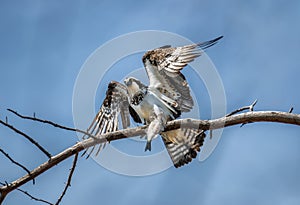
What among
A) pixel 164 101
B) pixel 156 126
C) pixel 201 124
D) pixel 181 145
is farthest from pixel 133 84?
pixel 201 124

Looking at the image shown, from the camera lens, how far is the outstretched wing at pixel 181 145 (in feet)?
24.3

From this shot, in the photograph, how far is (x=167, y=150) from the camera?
7793mm

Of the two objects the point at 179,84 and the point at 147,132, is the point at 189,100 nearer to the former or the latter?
the point at 179,84

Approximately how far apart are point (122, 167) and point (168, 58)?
5.65 ft

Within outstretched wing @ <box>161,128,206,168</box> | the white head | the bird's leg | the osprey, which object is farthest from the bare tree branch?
the white head

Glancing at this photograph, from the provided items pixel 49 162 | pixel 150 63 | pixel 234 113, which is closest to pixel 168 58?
pixel 150 63

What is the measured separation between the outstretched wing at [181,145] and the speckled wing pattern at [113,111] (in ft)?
2.40

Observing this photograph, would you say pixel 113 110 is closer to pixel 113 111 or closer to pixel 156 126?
pixel 113 111

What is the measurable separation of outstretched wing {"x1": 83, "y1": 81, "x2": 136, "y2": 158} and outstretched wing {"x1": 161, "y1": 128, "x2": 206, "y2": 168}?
731mm

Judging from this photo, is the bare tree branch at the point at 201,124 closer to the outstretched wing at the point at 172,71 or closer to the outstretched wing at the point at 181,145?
the outstretched wing at the point at 172,71

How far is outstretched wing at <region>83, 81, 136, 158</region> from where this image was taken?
789cm

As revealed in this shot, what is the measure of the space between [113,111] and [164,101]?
1230 mm

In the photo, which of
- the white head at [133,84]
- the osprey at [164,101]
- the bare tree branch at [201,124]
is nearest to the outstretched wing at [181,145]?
the osprey at [164,101]

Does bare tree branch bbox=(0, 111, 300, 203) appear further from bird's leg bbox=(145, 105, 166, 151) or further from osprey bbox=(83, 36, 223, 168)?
osprey bbox=(83, 36, 223, 168)
